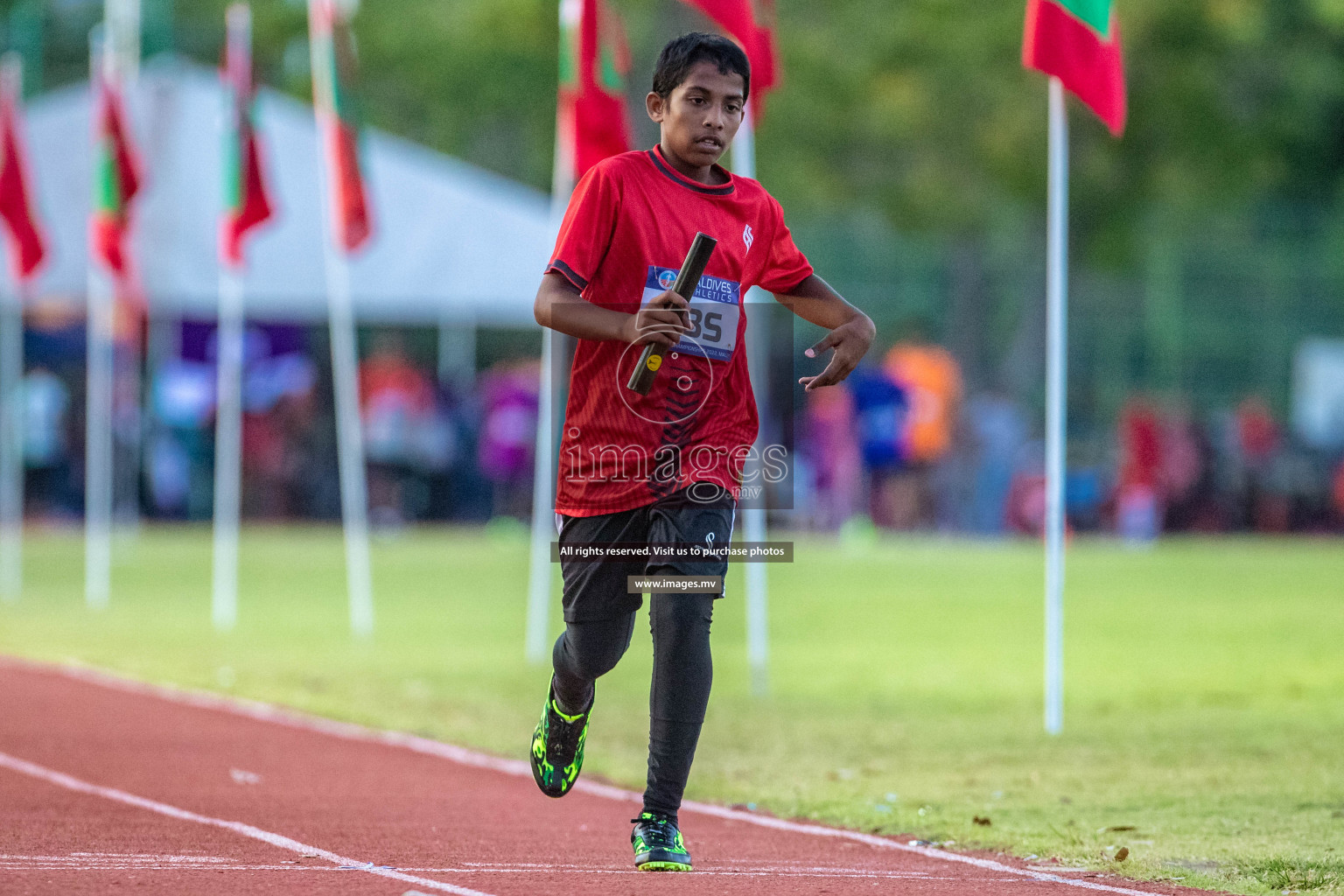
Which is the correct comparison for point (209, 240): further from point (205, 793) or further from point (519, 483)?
point (205, 793)

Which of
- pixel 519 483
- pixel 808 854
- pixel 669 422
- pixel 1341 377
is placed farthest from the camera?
pixel 1341 377

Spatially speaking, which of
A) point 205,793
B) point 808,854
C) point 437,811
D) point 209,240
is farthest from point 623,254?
point 209,240

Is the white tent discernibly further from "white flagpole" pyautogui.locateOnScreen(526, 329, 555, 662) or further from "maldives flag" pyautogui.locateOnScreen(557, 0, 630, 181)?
"maldives flag" pyautogui.locateOnScreen(557, 0, 630, 181)

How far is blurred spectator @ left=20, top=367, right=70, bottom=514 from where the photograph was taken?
27266 mm

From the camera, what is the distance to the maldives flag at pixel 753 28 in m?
10.8

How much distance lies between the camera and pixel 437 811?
23.8ft

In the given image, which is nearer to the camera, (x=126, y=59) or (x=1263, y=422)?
(x=126, y=59)

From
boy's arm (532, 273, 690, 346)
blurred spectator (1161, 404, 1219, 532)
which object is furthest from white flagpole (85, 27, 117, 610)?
blurred spectator (1161, 404, 1219, 532)

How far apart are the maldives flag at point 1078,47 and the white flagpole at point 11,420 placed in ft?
53.2

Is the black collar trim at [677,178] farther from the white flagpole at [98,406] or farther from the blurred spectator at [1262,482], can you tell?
→ the blurred spectator at [1262,482]

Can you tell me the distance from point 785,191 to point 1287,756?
101 ft

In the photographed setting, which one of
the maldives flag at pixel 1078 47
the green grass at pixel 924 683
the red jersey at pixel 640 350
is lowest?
the green grass at pixel 924 683

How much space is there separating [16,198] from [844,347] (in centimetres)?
1458

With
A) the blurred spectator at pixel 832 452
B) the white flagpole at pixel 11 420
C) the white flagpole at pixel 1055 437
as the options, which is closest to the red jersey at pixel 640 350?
the white flagpole at pixel 1055 437
